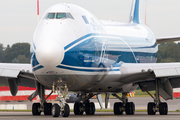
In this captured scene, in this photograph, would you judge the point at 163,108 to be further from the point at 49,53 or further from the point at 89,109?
the point at 49,53

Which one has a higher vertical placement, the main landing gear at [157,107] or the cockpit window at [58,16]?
the cockpit window at [58,16]

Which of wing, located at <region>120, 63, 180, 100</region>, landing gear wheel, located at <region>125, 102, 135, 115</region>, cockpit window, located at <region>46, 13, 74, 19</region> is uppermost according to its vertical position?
cockpit window, located at <region>46, 13, 74, 19</region>

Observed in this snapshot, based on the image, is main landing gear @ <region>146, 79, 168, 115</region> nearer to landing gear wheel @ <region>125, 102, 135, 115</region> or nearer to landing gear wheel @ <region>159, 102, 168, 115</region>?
landing gear wheel @ <region>159, 102, 168, 115</region>

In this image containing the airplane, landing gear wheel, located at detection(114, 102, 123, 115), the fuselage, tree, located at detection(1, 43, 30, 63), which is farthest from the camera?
tree, located at detection(1, 43, 30, 63)

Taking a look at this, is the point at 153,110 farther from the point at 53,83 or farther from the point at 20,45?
the point at 20,45

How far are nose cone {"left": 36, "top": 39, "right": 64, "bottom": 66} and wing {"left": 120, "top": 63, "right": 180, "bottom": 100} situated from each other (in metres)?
6.07

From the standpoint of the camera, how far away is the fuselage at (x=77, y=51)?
22594mm

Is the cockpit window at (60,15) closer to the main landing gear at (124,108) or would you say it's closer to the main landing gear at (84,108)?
the main landing gear at (84,108)

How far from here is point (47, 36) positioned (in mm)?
22750

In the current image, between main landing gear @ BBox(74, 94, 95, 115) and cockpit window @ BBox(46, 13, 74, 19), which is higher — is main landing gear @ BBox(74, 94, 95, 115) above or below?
below

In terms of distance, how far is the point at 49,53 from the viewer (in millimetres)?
22016

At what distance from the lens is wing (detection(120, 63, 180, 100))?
85.5ft

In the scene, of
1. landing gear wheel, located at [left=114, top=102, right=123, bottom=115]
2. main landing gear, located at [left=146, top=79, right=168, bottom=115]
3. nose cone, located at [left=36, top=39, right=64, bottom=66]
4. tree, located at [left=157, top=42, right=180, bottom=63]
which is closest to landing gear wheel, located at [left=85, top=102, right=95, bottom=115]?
landing gear wheel, located at [left=114, top=102, right=123, bottom=115]

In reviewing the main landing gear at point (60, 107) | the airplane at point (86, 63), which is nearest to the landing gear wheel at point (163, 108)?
the airplane at point (86, 63)
